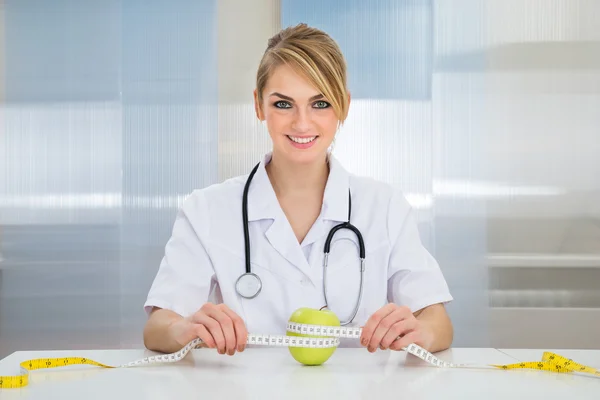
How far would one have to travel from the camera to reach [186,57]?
386cm

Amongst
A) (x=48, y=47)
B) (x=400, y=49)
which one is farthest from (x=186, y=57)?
(x=400, y=49)

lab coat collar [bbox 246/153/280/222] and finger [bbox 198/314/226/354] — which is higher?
lab coat collar [bbox 246/153/280/222]

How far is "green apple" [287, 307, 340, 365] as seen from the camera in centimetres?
147

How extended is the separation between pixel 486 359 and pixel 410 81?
2467 millimetres

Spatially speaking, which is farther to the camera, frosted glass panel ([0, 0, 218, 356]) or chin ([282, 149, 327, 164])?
frosted glass panel ([0, 0, 218, 356])

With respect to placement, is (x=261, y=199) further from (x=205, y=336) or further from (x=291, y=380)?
(x=291, y=380)

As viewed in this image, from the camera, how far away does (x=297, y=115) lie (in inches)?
78.3

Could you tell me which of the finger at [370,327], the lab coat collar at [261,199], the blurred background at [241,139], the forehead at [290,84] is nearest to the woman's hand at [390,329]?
the finger at [370,327]

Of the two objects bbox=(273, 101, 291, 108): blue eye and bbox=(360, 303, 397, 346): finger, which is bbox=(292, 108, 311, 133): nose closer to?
bbox=(273, 101, 291, 108): blue eye

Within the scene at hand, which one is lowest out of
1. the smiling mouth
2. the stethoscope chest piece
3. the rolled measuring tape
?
the rolled measuring tape

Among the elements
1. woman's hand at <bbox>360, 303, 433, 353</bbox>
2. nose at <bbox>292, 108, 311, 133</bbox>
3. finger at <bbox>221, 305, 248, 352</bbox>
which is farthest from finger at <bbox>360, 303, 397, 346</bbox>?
nose at <bbox>292, 108, 311, 133</bbox>

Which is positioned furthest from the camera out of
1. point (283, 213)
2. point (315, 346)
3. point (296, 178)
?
point (296, 178)

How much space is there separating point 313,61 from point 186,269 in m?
0.64

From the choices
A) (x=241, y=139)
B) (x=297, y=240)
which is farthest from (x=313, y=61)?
(x=241, y=139)
